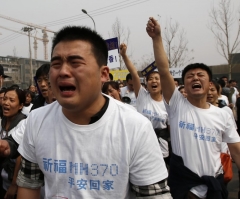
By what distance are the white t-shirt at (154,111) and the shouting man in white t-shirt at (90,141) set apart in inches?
105

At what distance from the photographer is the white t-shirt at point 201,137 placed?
105 inches

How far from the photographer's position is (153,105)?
4324mm

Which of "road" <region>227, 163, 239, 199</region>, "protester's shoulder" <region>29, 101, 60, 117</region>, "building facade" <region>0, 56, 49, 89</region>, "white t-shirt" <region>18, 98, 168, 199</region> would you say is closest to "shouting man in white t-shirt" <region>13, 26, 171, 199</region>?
"white t-shirt" <region>18, 98, 168, 199</region>

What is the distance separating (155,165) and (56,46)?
818 millimetres

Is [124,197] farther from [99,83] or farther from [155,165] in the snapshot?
[99,83]

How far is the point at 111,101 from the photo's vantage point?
1.63 m

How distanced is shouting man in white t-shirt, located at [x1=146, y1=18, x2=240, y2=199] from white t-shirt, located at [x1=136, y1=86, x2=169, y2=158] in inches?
45.1

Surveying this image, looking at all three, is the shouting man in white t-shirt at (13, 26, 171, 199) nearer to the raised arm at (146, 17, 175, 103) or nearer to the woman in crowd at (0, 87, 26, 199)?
the raised arm at (146, 17, 175, 103)

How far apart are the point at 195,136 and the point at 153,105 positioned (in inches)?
63.9

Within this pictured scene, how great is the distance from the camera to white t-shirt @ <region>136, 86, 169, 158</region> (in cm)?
416

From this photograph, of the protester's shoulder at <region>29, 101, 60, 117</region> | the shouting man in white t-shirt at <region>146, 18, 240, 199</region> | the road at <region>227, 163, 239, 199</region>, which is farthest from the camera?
the road at <region>227, 163, 239, 199</region>

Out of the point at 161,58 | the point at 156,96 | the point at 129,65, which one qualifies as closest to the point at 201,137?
the point at 161,58

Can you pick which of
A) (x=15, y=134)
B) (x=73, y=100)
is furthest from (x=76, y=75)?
(x=15, y=134)

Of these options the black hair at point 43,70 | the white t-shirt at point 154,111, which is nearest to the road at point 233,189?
the white t-shirt at point 154,111
